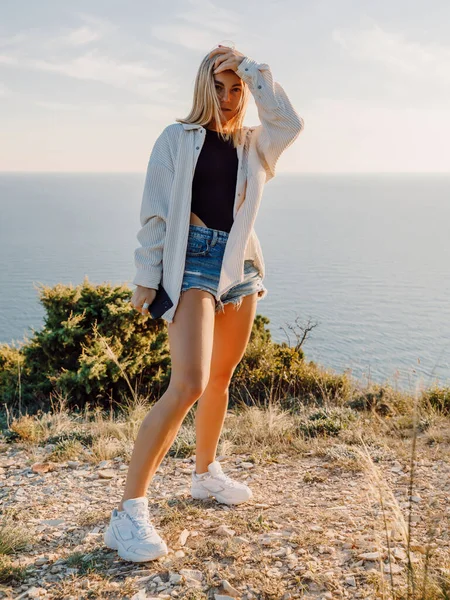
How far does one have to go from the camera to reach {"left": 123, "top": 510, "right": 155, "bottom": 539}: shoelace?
261 cm

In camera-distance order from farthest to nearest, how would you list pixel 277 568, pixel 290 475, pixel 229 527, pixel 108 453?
pixel 108 453, pixel 290 475, pixel 229 527, pixel 277 568

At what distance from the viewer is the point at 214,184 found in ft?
9.23

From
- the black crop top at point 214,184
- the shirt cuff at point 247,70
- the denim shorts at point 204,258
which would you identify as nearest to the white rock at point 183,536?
the denim shorts at point 204,258

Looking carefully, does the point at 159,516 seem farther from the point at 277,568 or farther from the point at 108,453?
the point at 108,453

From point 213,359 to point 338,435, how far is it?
6.53 feet

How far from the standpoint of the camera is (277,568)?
256cm

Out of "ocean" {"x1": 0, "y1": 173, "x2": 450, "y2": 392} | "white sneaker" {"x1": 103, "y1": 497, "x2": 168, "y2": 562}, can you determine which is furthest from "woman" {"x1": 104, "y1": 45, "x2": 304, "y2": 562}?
"ocean" {"x1": 0, "y1": 173, "x2": 450, "y2": 392}

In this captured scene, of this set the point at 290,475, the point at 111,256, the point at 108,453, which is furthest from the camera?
the point at 111,256

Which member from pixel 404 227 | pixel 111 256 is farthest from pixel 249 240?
pixel 404 227

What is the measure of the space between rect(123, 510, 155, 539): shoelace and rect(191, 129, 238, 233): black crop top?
4.40 ft

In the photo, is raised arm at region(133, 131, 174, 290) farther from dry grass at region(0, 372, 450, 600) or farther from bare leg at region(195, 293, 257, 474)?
dry grass at region(0, 372, 450, 600)

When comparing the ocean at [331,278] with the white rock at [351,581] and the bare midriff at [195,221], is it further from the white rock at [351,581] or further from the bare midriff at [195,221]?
the bare midriff at [195,221]

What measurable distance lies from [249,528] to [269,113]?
202 centimetres

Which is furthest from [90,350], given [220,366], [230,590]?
[230,590]
